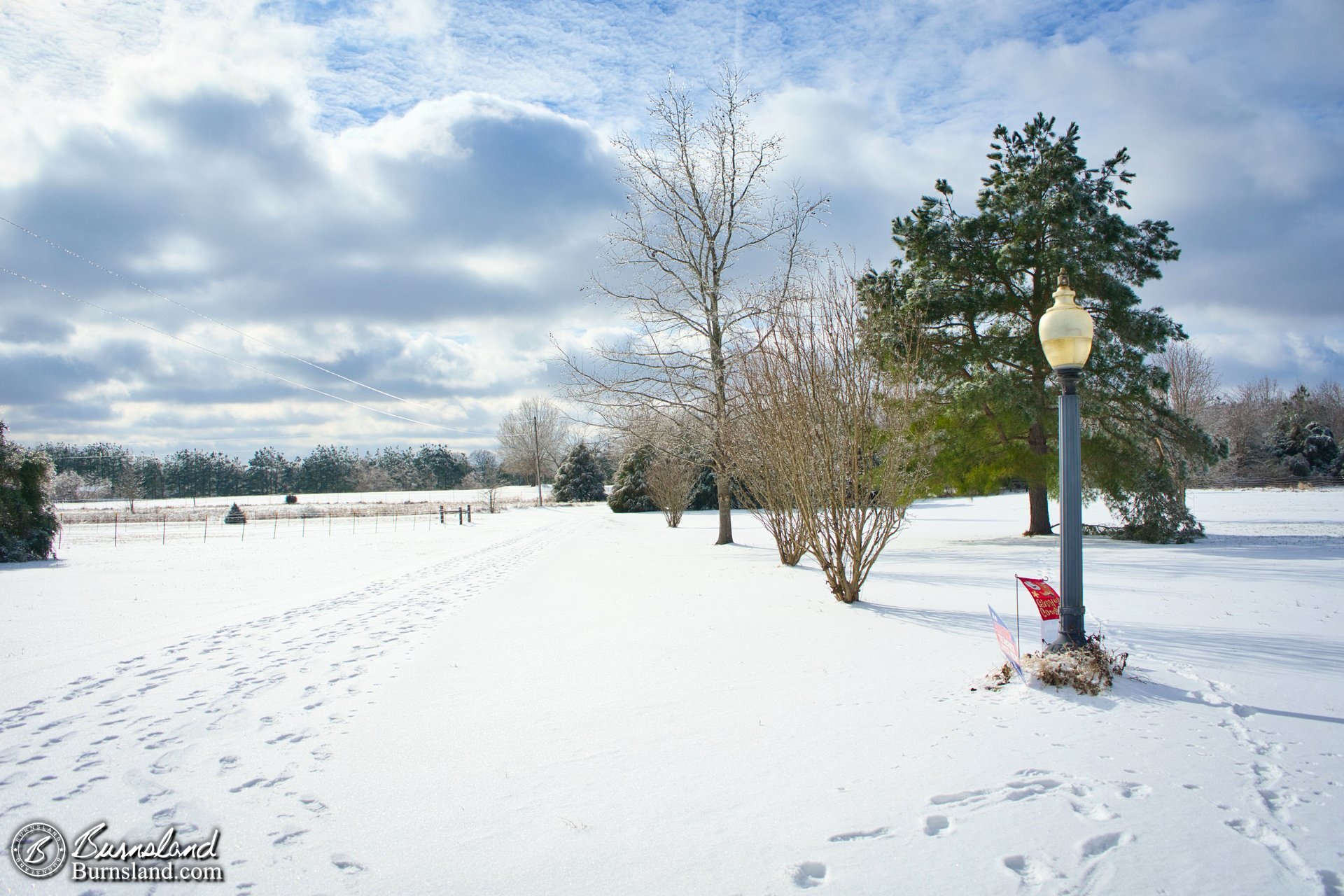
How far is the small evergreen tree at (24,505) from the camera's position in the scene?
15.4 meters

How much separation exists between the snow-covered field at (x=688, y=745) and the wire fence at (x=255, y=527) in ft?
56.8

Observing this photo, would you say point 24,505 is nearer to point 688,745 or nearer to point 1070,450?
point 688,745

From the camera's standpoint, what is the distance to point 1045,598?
214 inches

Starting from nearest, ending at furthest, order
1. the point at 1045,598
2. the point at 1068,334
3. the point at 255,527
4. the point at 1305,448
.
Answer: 1. the point at 1068,334
2. the point at 1045,598
3. the point at 255,527
4. the point at 1305,448

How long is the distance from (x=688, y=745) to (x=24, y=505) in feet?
61.2

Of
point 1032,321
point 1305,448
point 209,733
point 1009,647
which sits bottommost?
point 209,733

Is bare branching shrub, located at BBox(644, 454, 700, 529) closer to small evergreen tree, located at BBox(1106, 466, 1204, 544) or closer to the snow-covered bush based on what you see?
small evergreen tree, located at BBox(1106, 466, 1204, 544)

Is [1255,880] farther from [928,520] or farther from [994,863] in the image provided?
[928,520]

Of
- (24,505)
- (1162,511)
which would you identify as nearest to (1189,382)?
(1162,511)

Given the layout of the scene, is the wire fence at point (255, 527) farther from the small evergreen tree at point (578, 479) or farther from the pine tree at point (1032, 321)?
the pine tree at point (1032, 321)

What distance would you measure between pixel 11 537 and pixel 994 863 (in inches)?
800

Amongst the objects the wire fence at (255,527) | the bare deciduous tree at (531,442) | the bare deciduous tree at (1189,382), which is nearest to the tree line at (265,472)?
the bare deciduous tree at (531,442)

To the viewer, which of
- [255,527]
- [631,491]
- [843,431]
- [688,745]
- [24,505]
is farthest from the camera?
[631,491]

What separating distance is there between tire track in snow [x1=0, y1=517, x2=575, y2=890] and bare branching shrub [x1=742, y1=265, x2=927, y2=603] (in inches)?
196
